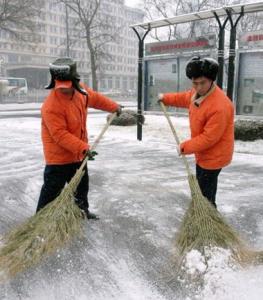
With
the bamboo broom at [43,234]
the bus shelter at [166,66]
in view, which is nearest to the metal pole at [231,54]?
the bus shelter at [166,66]

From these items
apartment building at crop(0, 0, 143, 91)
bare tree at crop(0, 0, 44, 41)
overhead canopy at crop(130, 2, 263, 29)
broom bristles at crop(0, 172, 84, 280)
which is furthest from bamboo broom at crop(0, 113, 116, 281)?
apartment building at crop(0, 0, 143, 91)

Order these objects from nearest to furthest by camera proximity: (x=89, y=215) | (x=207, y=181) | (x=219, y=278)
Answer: (x=219, y=278)
(x=207, y=181)
(x=89, y=215)

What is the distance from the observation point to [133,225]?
4320 mm

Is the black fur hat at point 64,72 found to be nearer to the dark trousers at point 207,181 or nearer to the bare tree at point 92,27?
the dark trousers at point 207,181

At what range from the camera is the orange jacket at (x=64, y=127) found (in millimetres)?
3680

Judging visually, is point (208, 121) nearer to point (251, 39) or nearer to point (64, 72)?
point (64, 72)

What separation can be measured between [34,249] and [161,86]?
7084 millimetres

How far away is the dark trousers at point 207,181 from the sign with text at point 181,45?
5372 millimetres

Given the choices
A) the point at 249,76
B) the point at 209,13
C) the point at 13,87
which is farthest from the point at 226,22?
the point at 13,87

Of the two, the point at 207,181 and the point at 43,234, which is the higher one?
the point at 207,181

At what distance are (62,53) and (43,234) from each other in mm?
73706

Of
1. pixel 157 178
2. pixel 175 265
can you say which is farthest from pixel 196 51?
pixel 175 265

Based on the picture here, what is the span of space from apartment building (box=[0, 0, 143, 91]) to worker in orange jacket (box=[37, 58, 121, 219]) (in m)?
51.5

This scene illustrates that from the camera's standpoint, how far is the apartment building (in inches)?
2758
